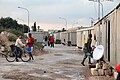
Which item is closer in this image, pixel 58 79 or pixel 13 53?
pixel 58 79

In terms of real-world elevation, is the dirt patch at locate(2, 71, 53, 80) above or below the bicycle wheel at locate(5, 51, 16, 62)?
below

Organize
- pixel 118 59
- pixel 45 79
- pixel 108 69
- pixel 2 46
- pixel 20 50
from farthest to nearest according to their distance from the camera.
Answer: pixel 2 46 < pixel 20 50 < pixel 108 69 < pixel 45 79 < pixel 118 59

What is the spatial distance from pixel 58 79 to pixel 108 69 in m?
2.33

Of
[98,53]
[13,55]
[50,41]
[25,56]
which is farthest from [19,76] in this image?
[50,41]

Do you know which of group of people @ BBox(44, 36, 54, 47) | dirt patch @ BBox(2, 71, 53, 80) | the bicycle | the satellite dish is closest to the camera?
dirt patch @ BBox(2, 71, 53, 80)

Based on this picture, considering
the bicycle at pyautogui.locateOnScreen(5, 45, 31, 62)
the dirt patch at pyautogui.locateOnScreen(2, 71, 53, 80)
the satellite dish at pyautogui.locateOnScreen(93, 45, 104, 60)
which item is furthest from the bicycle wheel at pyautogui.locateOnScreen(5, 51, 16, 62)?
the satellite dish at pyautogui.locateOnScreen(93, 45, 104, 60)

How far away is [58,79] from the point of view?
12070 mm

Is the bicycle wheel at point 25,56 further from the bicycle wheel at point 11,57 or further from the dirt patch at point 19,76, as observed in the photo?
the dirt patch at point 19,76

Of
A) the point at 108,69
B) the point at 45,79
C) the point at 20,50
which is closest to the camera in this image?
the point at 45,79

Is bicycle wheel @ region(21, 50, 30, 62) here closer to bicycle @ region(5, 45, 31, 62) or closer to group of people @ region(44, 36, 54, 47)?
bicycle @ region(5, 45, 31, 62)

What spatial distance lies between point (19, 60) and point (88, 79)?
8.91 metres

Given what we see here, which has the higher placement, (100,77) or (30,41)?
(30,41)

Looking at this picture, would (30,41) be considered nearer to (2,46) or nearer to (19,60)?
(19,60)

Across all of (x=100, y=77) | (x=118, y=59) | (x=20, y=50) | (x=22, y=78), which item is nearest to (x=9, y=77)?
(x=22, y=78)
